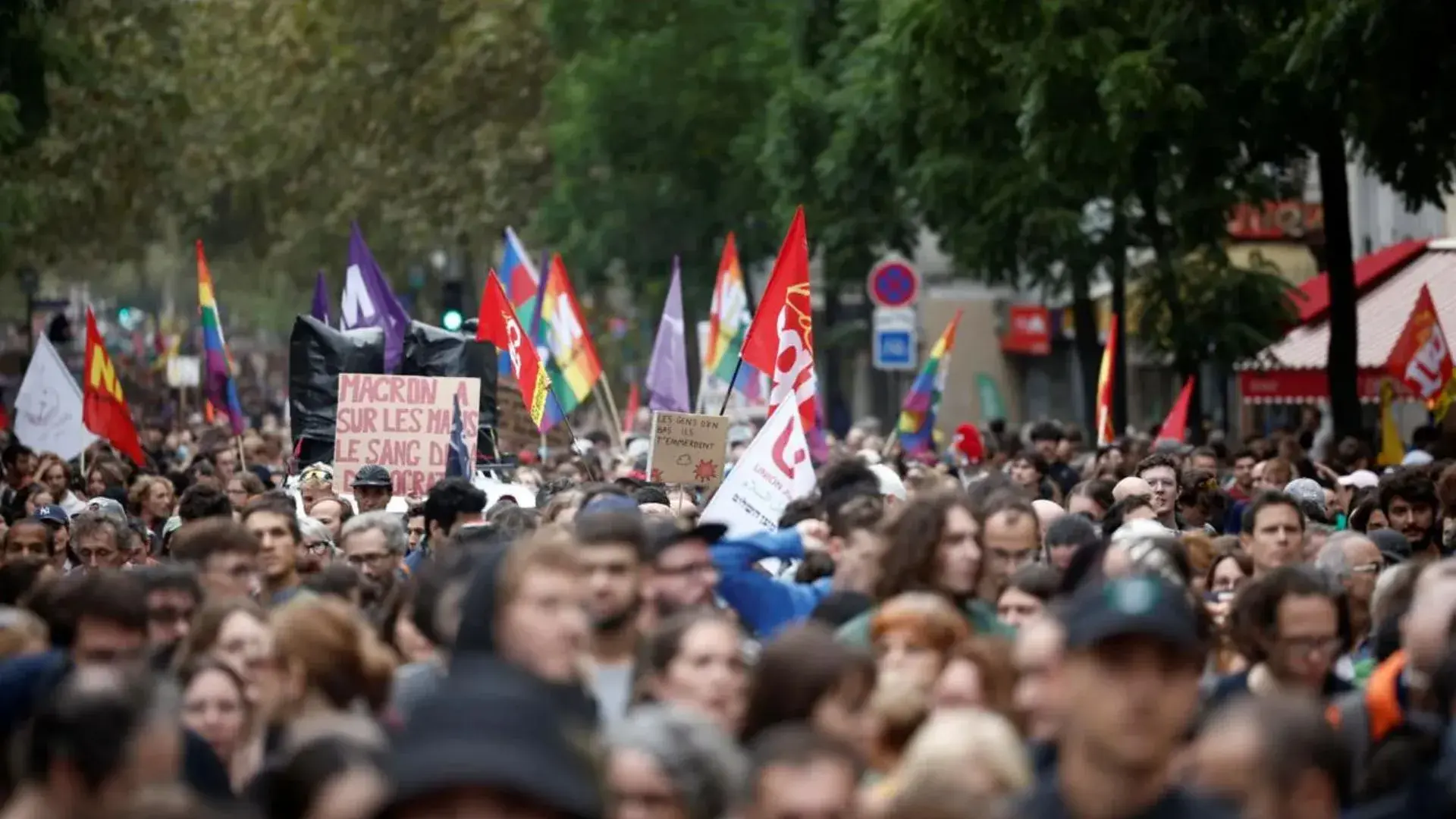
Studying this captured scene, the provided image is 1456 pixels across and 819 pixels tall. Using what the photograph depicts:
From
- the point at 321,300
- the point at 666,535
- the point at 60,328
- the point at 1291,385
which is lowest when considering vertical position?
the point at 666,535

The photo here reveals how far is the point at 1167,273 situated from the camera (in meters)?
29.0

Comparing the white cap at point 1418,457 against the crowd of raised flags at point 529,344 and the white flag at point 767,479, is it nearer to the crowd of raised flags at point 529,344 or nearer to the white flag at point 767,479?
the crowd of raised flags at point 529,344

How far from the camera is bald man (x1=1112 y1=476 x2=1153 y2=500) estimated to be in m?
14.4

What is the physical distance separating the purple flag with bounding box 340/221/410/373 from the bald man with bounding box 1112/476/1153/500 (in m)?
10.5

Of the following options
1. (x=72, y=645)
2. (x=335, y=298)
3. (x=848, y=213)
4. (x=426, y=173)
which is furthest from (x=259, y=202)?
(x=72, y=645)

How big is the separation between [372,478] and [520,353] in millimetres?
3879

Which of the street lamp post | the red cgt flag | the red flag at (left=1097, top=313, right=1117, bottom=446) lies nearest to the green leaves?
the street lamp post

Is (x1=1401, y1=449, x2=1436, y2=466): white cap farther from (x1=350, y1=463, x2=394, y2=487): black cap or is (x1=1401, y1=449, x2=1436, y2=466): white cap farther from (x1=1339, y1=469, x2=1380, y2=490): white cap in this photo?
(x1=350, y1=463, x2=394, y2=487): black cap

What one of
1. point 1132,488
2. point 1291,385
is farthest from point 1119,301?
point 1132,488

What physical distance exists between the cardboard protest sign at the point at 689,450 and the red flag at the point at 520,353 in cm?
266

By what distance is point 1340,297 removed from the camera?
88.7 feet

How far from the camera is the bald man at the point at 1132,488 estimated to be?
1441cm

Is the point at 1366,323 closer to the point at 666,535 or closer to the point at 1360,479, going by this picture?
the point at 1360,479

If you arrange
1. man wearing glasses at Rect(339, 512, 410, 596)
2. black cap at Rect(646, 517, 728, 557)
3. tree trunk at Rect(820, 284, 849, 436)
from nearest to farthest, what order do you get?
black cap at Rect(646, 517, 728, 557) → man wearing glasses at Rect(339, 512, 410, 596) → tree trunk at Rect(820, 284, 849, 436)
